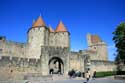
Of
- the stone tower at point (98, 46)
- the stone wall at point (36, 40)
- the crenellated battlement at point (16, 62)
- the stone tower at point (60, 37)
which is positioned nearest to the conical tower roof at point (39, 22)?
the stone wall at point (36, 40)

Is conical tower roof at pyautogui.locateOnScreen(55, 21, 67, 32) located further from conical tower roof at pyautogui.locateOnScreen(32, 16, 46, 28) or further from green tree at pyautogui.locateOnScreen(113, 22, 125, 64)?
green tree at pyautogui.locateOnScreen(113, 22, 125, 64)

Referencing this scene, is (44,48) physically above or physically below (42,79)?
above

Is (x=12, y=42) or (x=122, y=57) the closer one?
(x=122, y=57)

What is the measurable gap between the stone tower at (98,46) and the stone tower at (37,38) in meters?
21.0

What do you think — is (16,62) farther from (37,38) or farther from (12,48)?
(37,38)

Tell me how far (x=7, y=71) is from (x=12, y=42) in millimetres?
17082

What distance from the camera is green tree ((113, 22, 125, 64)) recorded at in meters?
39.7

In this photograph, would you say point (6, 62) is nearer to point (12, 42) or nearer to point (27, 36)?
point (12, 42)

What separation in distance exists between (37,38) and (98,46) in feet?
96.7

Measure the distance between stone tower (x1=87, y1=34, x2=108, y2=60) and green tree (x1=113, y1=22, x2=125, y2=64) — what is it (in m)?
23.5

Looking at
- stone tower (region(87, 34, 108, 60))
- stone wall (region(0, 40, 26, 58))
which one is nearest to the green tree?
stone wall (region(0, 40, 26, 58))

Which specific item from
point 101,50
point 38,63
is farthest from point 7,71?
point 101,50

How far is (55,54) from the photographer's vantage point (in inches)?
1439

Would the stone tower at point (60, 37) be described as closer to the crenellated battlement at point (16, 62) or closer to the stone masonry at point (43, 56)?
the stone masonry at point (43, 56)
